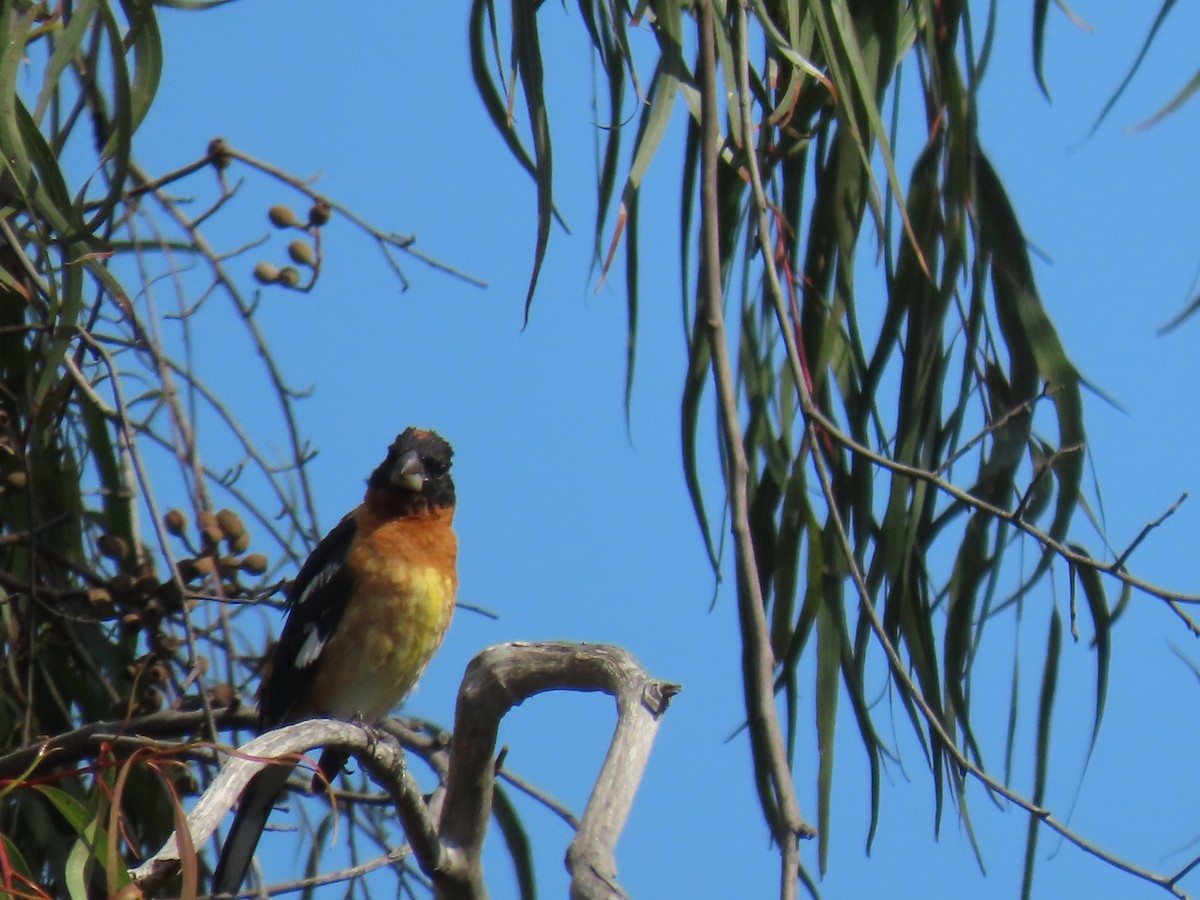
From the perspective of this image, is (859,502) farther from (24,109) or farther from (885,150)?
(24,109)

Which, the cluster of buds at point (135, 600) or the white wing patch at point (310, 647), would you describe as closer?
the cluster of buds at point (135, 600)

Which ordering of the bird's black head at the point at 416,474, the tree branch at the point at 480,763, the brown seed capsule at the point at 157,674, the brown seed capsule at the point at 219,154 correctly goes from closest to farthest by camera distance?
the tree branch at the point at 480,763 < the brown seed capsule at the point at 157,674 < the brown seed capsule at the point at 219,154 < the bird's black head at the point at 416,474

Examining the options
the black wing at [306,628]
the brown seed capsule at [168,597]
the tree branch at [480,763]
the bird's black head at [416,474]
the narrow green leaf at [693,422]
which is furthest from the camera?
the bird's black head at [416,474]

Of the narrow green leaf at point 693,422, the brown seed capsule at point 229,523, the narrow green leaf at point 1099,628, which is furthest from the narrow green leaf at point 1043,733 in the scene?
the brown seed capsule at point 229,523

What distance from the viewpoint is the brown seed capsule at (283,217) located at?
2709 millimetres

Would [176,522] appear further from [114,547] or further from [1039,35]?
[1039,35]

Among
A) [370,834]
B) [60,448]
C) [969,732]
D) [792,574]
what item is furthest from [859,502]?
[60,448]

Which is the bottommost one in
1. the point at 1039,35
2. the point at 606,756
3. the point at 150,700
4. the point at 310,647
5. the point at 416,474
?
the point at 606,756

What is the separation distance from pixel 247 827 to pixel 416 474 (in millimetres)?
763

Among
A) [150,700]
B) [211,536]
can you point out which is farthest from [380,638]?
[211,536]

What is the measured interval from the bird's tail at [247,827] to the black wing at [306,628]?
0.20m

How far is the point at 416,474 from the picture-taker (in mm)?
3088

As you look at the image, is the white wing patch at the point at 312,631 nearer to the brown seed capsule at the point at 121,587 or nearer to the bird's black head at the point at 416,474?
the bird's black head at the point at 416,474

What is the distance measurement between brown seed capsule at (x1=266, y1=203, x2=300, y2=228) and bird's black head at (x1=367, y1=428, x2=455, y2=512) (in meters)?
0.58
